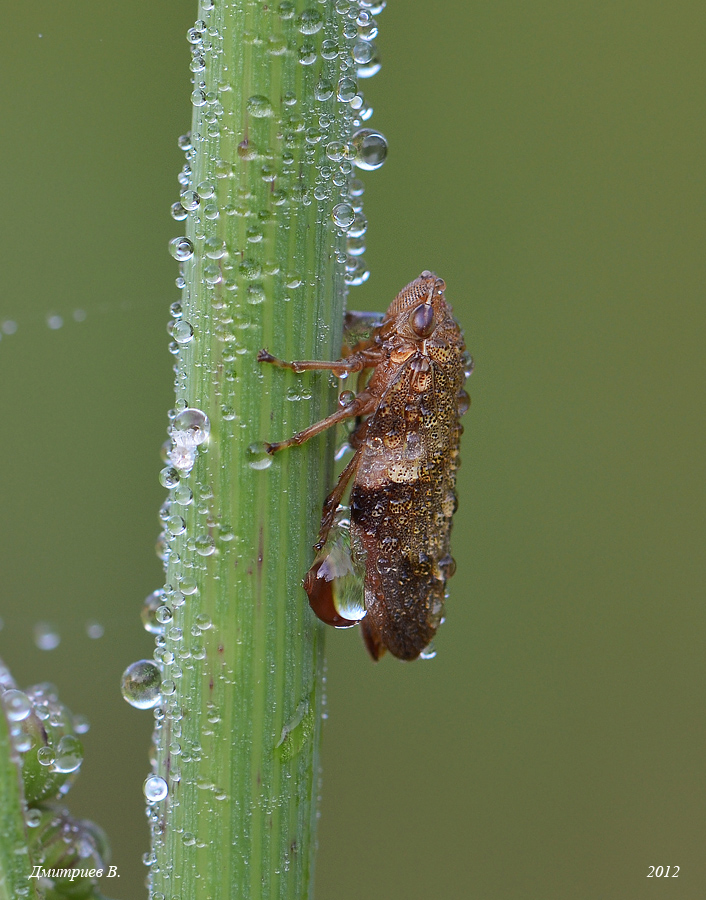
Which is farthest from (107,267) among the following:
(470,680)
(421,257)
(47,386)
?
(470,680)

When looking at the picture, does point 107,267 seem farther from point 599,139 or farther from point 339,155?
point 339,155

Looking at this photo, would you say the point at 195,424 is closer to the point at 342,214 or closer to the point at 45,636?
the point at 342,214

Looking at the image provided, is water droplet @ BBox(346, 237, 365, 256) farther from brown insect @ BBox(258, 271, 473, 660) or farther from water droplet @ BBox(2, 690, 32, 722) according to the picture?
water droplet @ BBox(2, 690, 32, 722)

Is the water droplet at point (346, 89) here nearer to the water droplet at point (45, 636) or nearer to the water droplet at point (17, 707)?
the water droplet at point (17, 707)

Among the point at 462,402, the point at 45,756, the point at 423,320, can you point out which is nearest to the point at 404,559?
the point at 462,402

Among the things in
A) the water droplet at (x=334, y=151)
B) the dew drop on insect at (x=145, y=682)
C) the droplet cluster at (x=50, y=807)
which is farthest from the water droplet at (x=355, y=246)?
the droplet cluster at (x=50, y=807)
